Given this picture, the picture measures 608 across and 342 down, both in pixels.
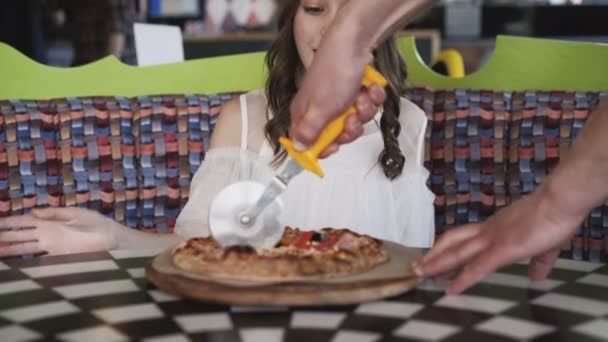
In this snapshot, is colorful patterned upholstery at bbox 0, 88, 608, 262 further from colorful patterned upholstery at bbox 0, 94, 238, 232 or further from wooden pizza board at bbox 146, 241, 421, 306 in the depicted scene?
wooden pizza board at bbox 146, 241, 421, 306

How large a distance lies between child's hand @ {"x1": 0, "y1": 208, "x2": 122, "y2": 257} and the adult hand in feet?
2.08

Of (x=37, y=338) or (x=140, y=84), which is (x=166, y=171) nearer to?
(x=140, y=84)

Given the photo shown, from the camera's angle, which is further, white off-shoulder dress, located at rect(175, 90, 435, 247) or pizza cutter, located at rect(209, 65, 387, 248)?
white off-shoulder dress, located at rect(175, 90, 435, 247)

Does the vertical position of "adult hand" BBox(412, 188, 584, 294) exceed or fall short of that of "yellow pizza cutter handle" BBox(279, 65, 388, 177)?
it falls short

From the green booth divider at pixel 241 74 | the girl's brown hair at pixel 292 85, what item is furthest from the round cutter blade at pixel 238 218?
the green booth divider at pixel 241 74

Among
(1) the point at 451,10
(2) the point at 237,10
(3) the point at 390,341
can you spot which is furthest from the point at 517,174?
(1) the point at 451,10

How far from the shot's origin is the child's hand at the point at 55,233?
158 cm

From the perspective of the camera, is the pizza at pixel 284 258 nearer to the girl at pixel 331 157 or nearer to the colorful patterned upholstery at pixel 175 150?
the girl at pixel 331 157

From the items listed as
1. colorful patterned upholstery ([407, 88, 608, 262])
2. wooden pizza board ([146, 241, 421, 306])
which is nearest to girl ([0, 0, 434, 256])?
colorful patterned upholstery ([407, 88, 608, 262])

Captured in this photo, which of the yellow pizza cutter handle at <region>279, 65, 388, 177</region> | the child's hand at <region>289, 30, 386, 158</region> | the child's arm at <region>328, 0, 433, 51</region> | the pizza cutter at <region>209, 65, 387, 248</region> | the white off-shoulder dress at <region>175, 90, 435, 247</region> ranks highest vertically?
the child's arm at <region>328, 0, 433, 51</region>

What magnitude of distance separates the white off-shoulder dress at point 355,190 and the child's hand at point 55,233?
0.50 metres

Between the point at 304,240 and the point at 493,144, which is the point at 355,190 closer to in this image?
the point at 493,144

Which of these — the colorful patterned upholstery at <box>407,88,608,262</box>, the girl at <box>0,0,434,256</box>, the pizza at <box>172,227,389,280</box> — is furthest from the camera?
the colorful patterned upholstery at <box>407,88,608,262</box>

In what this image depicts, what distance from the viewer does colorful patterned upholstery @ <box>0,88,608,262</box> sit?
2.25m
